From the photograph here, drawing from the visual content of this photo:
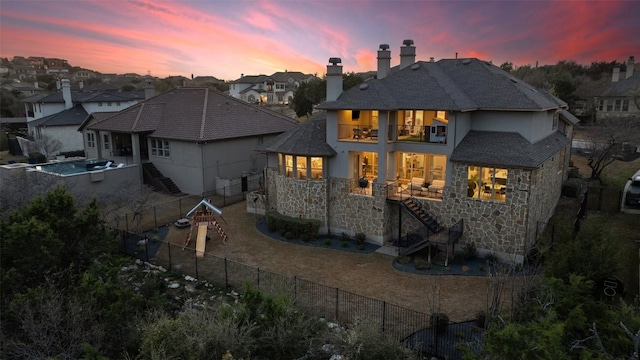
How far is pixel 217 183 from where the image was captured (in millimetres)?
32125

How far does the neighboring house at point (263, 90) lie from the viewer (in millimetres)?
100125

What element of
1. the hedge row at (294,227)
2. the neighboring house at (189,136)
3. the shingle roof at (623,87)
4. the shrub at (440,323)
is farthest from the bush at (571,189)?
the shingle roof at (623,87)

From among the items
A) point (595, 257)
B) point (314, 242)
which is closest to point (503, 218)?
point (595, 257)

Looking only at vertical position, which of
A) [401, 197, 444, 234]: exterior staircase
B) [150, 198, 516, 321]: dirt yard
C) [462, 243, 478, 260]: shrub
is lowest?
[150, 198, 516, 321]: dirt yard

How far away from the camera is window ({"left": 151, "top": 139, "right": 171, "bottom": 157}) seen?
33.5 m

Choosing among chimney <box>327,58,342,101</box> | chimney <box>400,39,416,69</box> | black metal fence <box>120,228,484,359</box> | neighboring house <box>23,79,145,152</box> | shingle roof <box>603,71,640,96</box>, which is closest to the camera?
black metal fence <box>120,228,484,359</box>

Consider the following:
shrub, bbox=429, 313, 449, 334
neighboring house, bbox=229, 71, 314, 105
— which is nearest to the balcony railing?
shrub, bbox=429, 313, 449, 334

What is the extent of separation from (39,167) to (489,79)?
104 feet

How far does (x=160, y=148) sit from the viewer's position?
34031 mm

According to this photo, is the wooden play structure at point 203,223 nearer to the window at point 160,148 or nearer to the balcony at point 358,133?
the balcony at point 358,133

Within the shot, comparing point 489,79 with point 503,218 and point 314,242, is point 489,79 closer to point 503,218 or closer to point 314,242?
point 503,218

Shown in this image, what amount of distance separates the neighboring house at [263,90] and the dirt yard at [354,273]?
76.7 metres

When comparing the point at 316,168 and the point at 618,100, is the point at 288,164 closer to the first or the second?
the point at 316,168

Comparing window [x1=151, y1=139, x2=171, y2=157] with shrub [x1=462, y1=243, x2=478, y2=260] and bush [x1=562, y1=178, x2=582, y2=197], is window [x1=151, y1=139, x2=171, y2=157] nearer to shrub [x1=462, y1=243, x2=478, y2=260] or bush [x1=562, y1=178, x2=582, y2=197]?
shrub [x1=462, y1=243, x2=478, y2=260]
